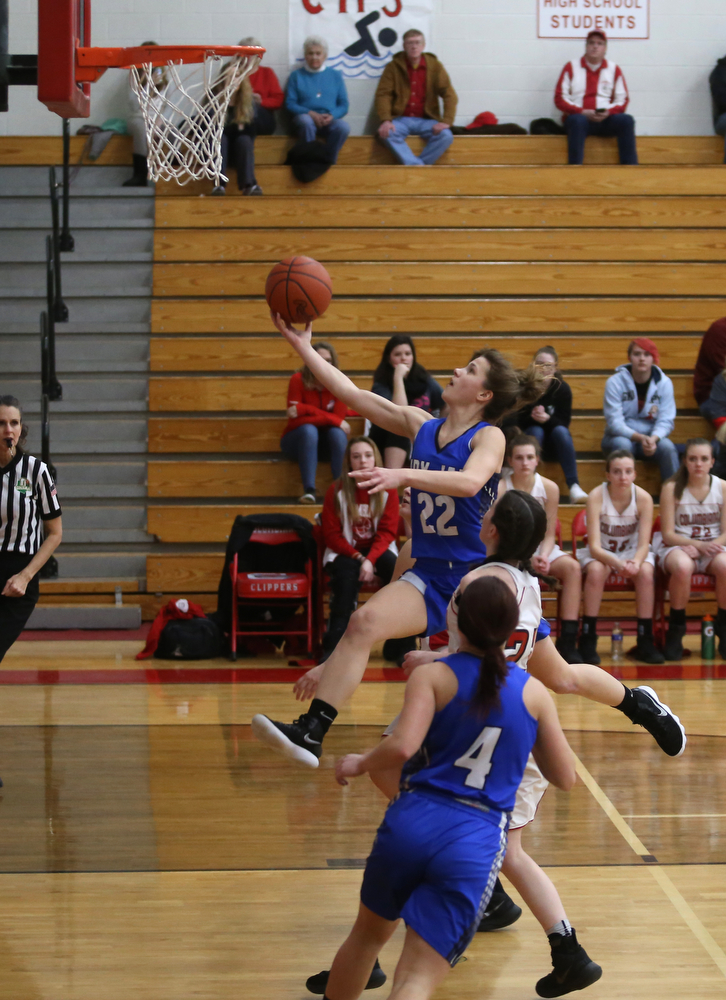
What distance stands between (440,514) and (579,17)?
9.03m

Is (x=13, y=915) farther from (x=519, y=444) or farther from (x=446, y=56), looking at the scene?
(x=446, y=56)

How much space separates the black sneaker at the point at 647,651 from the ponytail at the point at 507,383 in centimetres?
357

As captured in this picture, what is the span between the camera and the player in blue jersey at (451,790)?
2.19 metres

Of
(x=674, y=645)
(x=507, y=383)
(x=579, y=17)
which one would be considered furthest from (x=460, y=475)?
(x=579, y=17)

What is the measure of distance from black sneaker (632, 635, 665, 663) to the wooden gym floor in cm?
84

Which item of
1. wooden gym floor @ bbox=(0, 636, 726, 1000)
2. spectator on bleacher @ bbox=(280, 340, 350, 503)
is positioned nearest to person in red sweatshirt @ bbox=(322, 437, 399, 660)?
spectator on bleacher @ bbox=(280, 340, 350, 503)

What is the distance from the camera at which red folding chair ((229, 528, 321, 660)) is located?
668 centimetres

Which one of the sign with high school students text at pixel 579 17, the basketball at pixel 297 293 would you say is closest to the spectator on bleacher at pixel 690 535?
the basketball at pixel 297 293

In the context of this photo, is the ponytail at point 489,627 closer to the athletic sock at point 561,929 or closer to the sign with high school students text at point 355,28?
the athletic sock at point 561,929

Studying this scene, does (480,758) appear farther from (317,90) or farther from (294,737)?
(317,90)

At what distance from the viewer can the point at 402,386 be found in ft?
25.0

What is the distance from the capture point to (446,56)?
35.7 feet

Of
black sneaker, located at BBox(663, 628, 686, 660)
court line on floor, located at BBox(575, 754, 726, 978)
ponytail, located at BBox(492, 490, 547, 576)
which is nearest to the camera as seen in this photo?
ponytail, located at BBox(492, 490, 547, 576)

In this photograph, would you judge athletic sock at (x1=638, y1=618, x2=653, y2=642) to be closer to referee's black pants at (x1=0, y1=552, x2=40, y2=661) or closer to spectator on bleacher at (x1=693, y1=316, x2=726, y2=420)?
spectator on bleacher at (x1=693, y1=316, x2=726, y2=420)
